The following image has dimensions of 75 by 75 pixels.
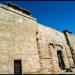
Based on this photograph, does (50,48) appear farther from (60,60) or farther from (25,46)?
(25,46)

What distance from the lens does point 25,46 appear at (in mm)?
10594

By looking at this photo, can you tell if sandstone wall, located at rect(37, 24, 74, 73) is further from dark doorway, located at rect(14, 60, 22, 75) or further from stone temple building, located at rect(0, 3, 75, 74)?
dark doorway, located at rect(14, 60, 22, 75)

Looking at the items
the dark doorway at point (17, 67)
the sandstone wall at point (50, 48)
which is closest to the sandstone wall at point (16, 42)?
the dark doorway at point (17, 67)

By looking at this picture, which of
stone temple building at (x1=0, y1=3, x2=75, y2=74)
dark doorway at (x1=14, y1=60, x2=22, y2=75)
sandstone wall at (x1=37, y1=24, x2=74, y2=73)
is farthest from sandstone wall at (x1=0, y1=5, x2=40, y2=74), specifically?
sandstone wall at (x1=37, y1=24, x2=74, y2=73)

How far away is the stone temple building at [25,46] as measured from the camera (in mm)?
9383

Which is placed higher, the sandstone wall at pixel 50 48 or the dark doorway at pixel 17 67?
the sandstone wall at pixel 50 48

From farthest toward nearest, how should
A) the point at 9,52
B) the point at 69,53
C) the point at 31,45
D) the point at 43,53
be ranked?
the point at 69,53 < the point at 43,53 < the point at 31,45 < the point at 9,52

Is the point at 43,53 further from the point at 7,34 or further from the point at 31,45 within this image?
the point at 7,34

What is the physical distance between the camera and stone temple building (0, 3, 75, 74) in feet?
30.8

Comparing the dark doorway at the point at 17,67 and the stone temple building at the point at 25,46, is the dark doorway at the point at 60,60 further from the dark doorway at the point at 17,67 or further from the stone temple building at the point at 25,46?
the dark doorway at the point at 17,67

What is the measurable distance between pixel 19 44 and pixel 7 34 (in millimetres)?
1232

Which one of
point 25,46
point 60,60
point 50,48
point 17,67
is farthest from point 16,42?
point 60,60

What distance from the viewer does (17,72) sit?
31.1 ft

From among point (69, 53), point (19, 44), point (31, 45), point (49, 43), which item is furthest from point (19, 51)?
point (69, 53)
